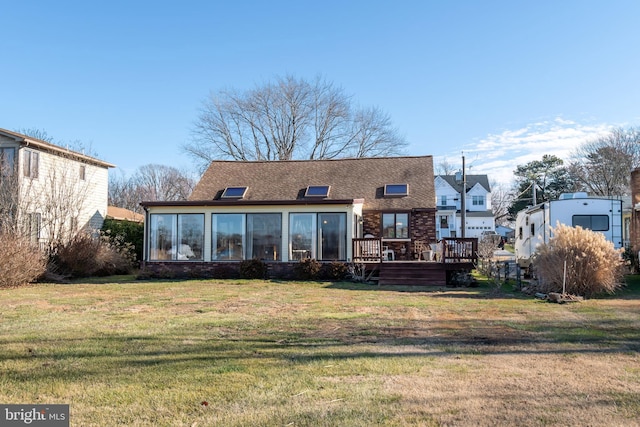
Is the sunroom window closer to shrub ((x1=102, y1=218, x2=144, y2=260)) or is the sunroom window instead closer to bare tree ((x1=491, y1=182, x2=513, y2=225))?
shrub ((x1=102, y1=218, x2=144, y2=260))

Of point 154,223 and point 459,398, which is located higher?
point 154,223

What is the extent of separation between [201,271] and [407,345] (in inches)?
503

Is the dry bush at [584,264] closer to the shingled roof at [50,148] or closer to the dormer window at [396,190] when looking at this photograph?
the dormer window at [396,190]

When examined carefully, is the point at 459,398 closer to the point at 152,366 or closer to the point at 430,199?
the point at 152,366

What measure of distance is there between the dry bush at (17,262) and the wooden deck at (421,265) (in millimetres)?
10152

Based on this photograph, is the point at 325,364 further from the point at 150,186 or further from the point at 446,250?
the point at 150,186

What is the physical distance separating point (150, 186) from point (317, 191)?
138 ft

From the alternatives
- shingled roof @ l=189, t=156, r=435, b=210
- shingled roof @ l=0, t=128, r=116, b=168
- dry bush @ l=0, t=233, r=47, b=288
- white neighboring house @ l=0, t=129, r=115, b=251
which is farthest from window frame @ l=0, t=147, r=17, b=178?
shingled roof @ l=189, t=156, r=435, b=210

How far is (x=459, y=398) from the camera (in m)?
4.03

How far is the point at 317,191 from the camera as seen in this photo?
2120 cm

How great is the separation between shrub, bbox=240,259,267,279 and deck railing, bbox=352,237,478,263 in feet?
10.6

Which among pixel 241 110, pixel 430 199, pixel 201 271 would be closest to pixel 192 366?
pixel 201 271

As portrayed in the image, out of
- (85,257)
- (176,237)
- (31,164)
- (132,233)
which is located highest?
(31,164)

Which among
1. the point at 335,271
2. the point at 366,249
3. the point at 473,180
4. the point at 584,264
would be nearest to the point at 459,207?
the point at 473,180
